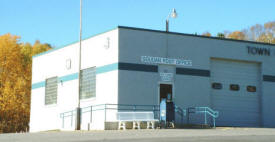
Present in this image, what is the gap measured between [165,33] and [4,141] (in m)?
15.2

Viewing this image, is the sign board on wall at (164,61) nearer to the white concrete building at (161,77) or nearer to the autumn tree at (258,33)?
the white concrete building at (161,77)

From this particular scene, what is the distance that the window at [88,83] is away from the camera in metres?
33.0

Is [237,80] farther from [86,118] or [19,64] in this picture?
[19,64]

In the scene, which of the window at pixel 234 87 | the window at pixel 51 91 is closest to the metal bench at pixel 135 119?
the window at pixel 234 87

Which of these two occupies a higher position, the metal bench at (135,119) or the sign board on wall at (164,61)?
the sign board on wall at (164,61)

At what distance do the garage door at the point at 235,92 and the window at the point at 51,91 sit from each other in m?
11.6

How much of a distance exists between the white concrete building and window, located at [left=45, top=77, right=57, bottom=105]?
0.26 feet

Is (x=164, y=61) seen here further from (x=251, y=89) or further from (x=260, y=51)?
(x=260, y=51)

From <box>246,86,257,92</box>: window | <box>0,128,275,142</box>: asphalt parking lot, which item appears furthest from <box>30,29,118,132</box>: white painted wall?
<box>246,86,257,92</box>: window

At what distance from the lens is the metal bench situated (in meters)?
27.2

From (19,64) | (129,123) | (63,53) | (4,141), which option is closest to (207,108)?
(129,123)

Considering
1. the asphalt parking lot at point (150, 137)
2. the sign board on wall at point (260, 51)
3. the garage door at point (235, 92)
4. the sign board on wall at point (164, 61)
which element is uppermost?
the sign board on wall at point (260, 51)

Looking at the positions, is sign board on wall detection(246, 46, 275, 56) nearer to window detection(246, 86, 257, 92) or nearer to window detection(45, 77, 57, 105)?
window detection(246, 86, 257, 92)

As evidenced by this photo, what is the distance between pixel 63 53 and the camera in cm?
3697
